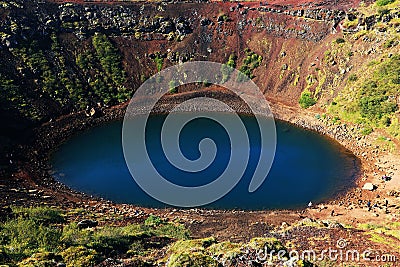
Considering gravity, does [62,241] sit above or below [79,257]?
above

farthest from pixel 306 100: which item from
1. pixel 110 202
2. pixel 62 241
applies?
pixel 62 241

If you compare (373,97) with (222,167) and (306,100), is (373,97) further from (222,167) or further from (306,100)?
(222,167)

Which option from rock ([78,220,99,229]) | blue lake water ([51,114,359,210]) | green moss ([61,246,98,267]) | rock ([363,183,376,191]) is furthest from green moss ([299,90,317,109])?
green moss ([61,246,98,267])

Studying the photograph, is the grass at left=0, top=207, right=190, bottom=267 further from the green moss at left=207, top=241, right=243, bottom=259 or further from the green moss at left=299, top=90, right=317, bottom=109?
the green moss at left=299, top=90, right=317, bottom=109

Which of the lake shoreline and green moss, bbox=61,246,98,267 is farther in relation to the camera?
the lake shoreline

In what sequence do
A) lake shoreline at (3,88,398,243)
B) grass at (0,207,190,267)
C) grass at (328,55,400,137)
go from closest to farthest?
grass at (0,207,190,267), lake shoreline at (3,88,398,243), grass at (328,55,400,137)

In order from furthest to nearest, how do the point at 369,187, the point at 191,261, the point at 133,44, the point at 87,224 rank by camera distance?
the point at 133,44 < the point at 369,187 < the point at 87,224 < the point at 191,261

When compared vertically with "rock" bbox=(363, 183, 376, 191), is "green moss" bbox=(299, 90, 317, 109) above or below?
above

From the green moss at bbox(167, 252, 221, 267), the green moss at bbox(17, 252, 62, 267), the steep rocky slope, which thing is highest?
the steep rocky slope
